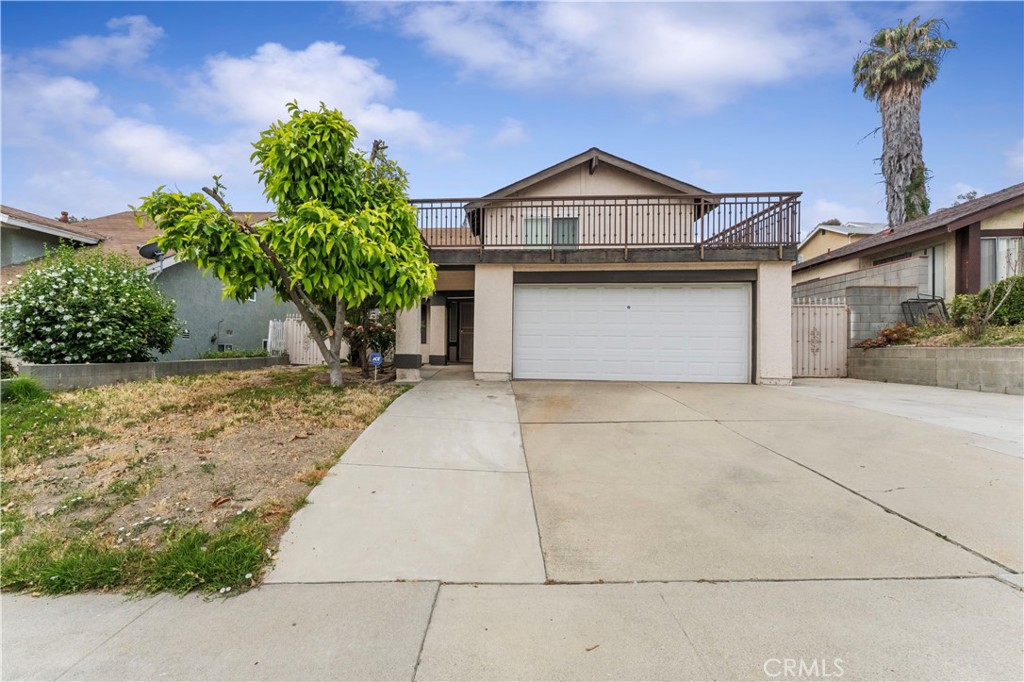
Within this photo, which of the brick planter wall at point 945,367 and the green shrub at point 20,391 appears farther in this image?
the brick planter wall at point 945,367

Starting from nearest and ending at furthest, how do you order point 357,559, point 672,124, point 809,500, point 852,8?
1. point 357,559
2. point 809,500
3. point 852,8
4. point 672,124

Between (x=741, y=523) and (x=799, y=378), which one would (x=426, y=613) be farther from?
(x=799, y=378)

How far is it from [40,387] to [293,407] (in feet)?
14.9

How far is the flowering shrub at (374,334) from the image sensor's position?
945 centimetres

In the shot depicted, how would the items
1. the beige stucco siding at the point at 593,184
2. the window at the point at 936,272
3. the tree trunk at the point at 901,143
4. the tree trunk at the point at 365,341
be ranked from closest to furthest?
the tree trunk at the point at 365,341 < the beige stucco siding at the point at 593,184 < the window at the point at 936,272 < the tree trunk at the point at 901,143

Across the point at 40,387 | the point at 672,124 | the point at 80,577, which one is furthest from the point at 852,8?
the point at 40,387

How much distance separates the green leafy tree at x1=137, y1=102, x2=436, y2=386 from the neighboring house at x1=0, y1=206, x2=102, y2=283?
29.1 ft

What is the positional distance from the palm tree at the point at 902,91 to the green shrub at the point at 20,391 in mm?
29987

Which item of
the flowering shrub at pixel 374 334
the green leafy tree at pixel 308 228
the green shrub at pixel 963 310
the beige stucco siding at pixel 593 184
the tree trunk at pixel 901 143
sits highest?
the tree trunk at pixel 901 143

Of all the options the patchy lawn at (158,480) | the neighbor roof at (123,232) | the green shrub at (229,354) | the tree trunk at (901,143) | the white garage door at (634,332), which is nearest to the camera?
the patchy lawn at (158,480)

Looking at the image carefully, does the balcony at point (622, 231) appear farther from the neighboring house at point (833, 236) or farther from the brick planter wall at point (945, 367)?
the neighboring house at point (833, 236)

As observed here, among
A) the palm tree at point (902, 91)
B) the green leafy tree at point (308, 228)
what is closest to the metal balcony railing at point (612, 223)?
the green leafy tree at point (308, 228)

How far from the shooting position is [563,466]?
15.0ft

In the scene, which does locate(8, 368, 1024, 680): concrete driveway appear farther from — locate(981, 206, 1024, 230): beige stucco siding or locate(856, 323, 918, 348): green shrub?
locate(981, 206, 1024, 230): beige stucco siding
